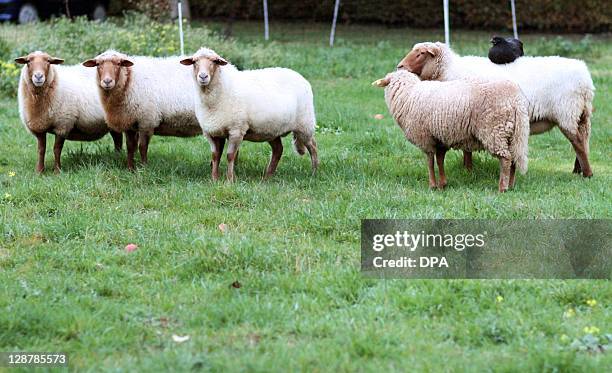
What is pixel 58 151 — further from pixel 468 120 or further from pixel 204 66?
pixel 468 120

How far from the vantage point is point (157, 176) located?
319 inches

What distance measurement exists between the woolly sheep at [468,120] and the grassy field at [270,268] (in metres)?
0.32

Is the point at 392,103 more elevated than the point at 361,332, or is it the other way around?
the point at 392,103

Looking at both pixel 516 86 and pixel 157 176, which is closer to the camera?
pixel 516 86

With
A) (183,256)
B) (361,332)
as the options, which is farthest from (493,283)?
(183,256)

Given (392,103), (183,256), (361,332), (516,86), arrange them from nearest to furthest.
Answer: (361,332), (183,256), (516,86), (392,103)

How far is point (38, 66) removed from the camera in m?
8.32

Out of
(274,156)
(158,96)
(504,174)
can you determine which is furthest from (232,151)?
(504,174)

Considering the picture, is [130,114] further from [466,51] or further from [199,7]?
[199,7]

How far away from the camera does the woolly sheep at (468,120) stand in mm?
7352

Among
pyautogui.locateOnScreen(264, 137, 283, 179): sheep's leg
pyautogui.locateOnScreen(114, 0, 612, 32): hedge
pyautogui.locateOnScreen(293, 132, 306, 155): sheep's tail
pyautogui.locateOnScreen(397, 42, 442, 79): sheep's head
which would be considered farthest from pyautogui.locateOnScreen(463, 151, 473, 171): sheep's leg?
pyautogui.locateOnScreen(114, 0, 612, 32): hedge

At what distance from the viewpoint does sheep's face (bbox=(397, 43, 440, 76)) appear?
845 centimetres

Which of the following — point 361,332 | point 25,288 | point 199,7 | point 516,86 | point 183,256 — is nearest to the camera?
point 361,332

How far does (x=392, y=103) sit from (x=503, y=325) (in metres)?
3.53
